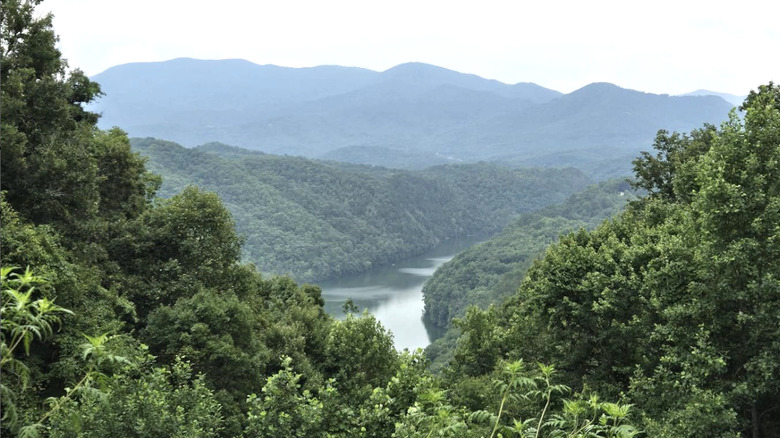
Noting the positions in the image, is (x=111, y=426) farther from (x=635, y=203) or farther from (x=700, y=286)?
(x=635, y=203)

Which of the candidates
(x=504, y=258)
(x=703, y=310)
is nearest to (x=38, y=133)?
(x=703, y=310)

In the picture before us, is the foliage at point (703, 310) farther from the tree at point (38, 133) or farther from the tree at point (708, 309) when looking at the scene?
the tree at point (38, 133)

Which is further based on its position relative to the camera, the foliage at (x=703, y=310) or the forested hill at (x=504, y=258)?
the forested hill at (x=504, y=258)

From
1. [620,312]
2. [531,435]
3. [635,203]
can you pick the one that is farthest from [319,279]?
[531,435]

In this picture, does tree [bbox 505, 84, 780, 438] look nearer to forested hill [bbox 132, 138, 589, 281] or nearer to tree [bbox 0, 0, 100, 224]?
tree [bbox 0, 0, 100, 224]

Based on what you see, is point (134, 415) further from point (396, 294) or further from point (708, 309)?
point (396, 294)

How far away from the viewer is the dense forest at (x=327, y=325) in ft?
27.5

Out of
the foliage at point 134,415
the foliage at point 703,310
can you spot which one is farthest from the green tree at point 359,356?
the foliage at point 134,415

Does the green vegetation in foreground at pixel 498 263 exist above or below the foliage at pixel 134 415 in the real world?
below

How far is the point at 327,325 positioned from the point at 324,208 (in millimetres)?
110144

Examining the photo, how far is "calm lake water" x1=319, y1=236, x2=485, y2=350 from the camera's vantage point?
230 ft

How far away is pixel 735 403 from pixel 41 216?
1658cm

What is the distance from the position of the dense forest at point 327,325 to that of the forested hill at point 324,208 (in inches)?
3198

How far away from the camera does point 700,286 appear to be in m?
11.8
